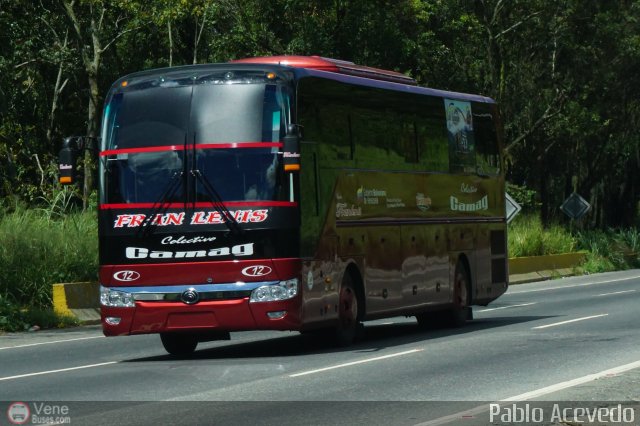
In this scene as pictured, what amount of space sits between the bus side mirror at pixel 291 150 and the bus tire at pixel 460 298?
6.58 meters

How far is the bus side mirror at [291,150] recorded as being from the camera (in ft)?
52.5

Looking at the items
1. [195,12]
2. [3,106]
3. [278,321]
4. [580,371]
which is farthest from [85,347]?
[195,12]

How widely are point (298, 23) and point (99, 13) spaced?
8.78 meters

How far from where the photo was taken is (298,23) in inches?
1559

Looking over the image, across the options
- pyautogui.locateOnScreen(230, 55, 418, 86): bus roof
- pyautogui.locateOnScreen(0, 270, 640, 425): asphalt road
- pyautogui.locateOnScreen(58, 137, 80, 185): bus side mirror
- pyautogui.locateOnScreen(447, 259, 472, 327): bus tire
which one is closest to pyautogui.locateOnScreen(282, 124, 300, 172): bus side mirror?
pyautogui.locateOnScreen(230, 55, 418, 86): bus roof

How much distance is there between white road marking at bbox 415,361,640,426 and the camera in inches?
391

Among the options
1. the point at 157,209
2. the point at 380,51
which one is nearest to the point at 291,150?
the point at 157,209

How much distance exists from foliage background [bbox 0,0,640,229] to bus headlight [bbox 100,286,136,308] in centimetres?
2130

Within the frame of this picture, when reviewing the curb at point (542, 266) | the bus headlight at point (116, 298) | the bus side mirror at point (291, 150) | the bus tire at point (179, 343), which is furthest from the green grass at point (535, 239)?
the bus side mirror at point (291, 150)

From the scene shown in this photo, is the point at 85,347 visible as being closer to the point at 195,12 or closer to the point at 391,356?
the point at 391,356

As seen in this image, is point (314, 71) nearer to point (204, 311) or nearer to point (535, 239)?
point (204, 311)

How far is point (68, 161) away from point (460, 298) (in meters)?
7.62

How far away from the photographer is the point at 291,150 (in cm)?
1603

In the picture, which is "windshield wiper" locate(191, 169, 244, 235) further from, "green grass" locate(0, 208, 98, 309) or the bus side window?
"green grass" locate(0, 208, 98, 309)
